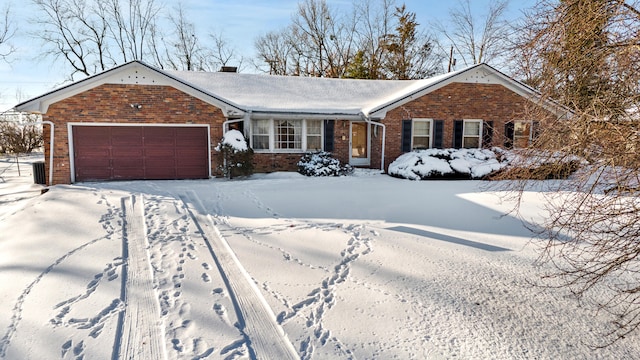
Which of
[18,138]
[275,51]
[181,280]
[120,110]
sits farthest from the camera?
[275,51]

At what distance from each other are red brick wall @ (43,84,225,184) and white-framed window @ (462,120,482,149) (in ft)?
35.7

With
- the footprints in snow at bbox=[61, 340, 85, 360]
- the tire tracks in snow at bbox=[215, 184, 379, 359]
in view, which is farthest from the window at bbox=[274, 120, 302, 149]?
the footprints in snow at bbox=[61, 340, 85, 360]

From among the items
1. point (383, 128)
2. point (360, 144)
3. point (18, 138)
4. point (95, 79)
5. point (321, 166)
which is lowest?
point (321, 166)

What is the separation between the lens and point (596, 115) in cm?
293

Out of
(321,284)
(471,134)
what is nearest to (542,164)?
(321,284)

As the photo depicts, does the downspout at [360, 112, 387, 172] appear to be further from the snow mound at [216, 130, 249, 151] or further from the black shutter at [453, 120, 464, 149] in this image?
the snow mound at [216, 130, 249, 151]

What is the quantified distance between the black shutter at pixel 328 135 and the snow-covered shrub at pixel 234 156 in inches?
138

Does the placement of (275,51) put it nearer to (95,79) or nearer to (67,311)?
(95,79)

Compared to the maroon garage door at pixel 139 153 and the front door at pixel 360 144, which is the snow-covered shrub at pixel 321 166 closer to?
the front door at pixel 360 144

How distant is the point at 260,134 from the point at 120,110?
16.9 ft

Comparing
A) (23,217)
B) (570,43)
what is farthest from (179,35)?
(570,43)

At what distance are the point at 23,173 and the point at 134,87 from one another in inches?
344

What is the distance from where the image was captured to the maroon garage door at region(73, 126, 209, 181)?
12688 millimetres

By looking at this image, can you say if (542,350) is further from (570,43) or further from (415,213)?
(415,213)
